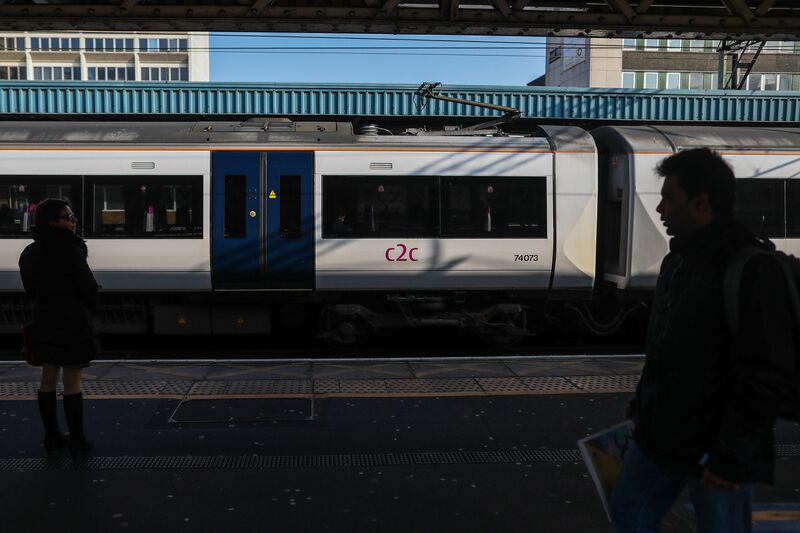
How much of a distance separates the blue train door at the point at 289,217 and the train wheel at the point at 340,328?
66 cm

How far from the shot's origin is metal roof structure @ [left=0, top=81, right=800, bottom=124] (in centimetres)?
1603

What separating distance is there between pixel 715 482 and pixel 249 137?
767 cm

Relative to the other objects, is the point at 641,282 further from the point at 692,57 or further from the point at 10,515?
the point at 692,57

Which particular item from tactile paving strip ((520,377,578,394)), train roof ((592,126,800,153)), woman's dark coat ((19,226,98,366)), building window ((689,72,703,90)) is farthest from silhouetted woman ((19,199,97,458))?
building window ((689,72,703,90))

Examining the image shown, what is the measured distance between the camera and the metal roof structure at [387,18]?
612cm

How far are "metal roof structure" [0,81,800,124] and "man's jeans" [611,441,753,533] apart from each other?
13368mm

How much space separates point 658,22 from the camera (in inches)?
256

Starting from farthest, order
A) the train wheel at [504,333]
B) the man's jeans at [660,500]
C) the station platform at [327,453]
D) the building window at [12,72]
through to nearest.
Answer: the building window at [12,72] < the train wheel at [504,333] < the station platform at [327,453] < the man's jeans at [660,500]

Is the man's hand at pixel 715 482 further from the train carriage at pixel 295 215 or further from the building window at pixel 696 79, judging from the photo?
the building window at pixel 696 79

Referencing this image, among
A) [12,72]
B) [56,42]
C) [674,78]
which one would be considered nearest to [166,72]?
[56,42]

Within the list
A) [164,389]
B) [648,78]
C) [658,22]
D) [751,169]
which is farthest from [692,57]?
[164,389]

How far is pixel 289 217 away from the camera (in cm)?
898

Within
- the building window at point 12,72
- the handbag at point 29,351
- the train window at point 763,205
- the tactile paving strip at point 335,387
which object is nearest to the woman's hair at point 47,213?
the handbag at point 29,351

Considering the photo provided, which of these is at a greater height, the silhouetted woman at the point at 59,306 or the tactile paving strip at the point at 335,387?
the silhouetted woman at the point at 59,306
